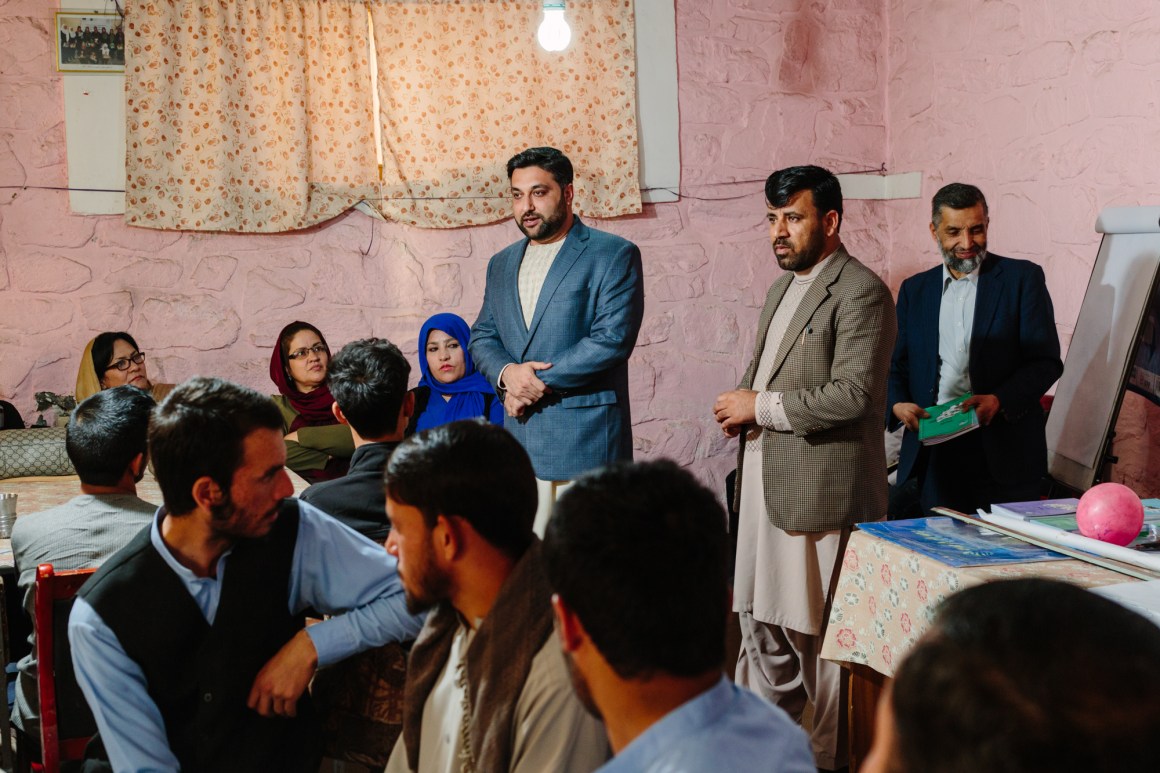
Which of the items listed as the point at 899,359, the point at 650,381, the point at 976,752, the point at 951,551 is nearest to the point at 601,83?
the point at 650,381

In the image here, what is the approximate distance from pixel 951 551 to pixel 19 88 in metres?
4.14

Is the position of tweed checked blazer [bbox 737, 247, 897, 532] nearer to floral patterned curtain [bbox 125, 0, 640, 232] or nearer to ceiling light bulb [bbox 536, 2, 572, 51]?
ceiling light bulb [bbox 536, 2, 572, 51]

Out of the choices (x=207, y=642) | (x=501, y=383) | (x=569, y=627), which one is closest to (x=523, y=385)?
(x=501, y=383)

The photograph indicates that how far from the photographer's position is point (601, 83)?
474cm

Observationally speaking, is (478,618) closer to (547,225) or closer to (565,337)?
(565,337)

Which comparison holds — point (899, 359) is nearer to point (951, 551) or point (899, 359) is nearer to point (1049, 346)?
point (1049, 346)

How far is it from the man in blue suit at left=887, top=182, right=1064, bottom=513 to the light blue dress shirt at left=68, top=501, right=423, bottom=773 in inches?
80.0

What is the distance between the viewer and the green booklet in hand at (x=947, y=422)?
2799 millimetres

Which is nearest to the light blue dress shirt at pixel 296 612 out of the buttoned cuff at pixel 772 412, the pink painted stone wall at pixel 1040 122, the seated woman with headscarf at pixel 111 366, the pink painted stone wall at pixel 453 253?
the buttoned cuff at pixel 772 412

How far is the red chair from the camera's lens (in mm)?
1666

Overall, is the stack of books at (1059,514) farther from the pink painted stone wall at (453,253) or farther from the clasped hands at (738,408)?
the pink painted stone wall at (453,253)

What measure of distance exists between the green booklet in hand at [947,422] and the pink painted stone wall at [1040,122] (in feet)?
3.70

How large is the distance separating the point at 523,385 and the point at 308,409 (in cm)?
Answer: 113

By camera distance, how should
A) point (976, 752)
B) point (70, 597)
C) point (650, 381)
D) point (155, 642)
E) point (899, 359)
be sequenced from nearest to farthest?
point (976, 752) < point (155, 642) < point (70, 597) < point (899, 359) < point (650, 381)
